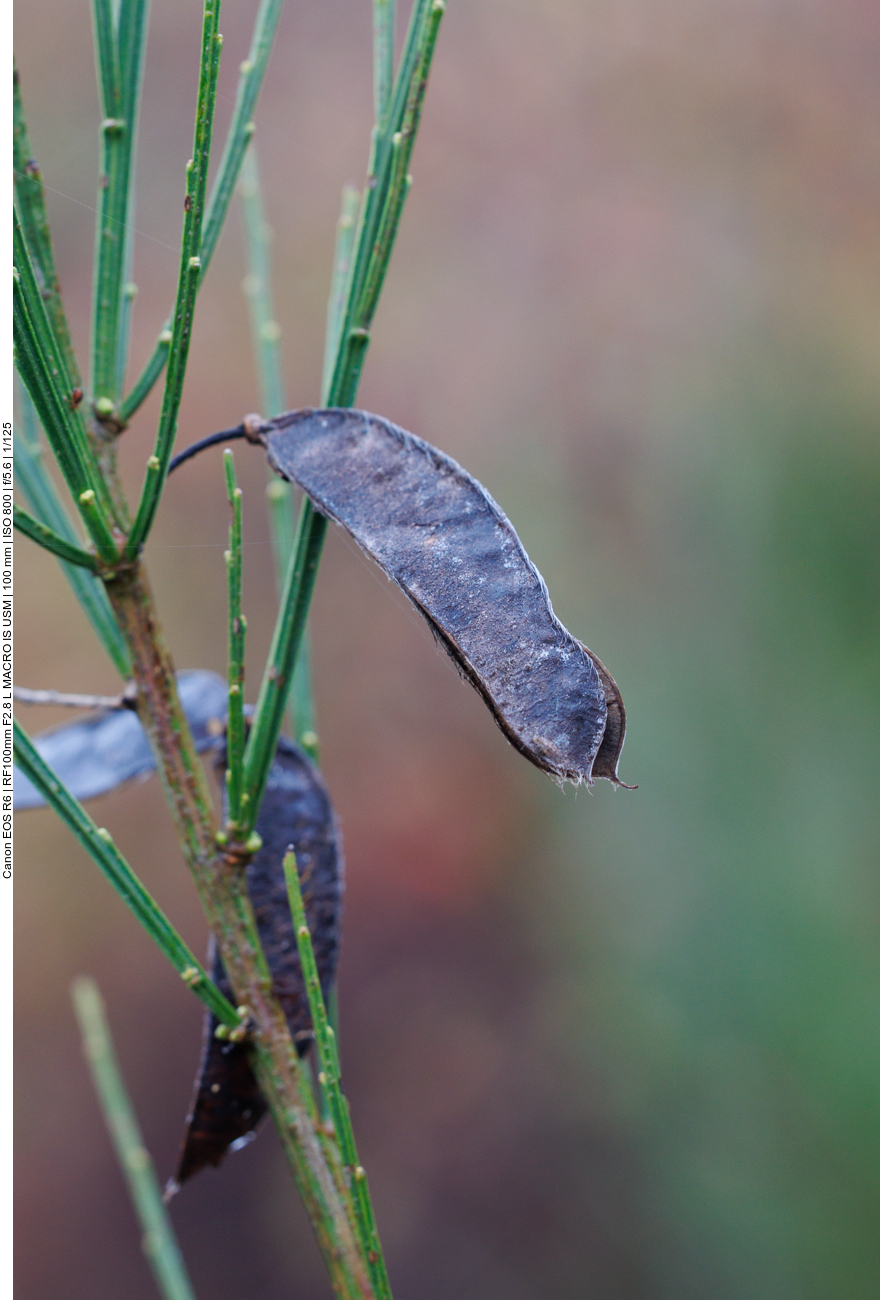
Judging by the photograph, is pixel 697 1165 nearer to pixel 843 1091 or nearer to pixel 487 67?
pixel 843 1091

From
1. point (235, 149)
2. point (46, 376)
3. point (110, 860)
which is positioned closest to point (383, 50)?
point (235, 149)

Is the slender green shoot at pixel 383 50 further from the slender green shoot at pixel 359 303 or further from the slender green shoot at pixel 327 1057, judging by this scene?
the slender green shoot at pixel 327 1057

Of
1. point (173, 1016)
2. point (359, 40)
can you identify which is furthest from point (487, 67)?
point (173, 1016)

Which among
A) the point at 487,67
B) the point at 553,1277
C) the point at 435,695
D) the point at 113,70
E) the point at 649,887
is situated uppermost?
the point at 487,67

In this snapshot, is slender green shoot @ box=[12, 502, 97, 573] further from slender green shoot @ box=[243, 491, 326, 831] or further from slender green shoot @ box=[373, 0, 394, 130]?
slender green shoot @ box=[373, 0, 394, 130]

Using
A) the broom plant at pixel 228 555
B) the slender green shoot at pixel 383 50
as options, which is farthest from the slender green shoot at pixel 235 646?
the slender green shoot at pixel 383 50

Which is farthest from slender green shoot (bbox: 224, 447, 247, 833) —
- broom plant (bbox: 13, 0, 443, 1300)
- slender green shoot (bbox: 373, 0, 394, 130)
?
slender green shoot (bbox: 373, 0, 394, 130)
